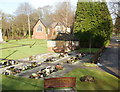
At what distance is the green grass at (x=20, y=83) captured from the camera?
9.48 m

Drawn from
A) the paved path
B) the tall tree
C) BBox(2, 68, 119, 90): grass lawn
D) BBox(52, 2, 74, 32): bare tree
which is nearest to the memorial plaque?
BBox(2, 68, 119, 90): grass lawn

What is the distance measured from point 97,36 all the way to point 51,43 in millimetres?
13083

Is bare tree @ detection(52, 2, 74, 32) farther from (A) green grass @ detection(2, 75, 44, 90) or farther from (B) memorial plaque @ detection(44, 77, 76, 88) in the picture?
(B) memorial plaque @ detection(44, 77, 76, 88)

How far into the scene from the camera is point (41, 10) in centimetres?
7762

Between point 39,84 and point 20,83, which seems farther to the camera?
point 20,83

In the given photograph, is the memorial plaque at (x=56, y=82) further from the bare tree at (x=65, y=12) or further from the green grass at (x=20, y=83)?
the bare tree at (x=65, y=12)

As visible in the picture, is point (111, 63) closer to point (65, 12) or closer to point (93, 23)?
point (93, 23)

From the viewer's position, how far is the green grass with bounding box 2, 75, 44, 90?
9484 mm

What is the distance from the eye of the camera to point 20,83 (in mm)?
10305

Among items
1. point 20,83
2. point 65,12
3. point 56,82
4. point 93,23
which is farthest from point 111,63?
point 65,12

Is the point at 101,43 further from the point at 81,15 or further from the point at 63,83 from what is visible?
the point at 63,83

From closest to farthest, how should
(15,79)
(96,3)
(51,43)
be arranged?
1. (15,79)
2. (51,43)
3. (96,3)

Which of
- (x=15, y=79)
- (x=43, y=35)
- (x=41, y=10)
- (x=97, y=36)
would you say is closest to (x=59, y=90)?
(x=15, y=79)

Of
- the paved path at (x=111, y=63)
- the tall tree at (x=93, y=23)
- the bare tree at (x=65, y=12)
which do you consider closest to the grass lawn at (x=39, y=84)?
the paved path at (x=111, y=63)
